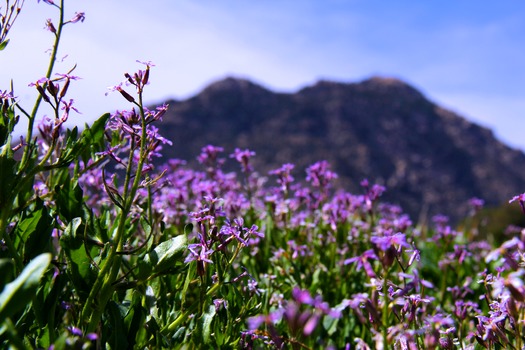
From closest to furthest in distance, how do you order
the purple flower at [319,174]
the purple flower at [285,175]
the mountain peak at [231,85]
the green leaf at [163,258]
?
the green leaf at [163,258]
the purple flower at [285,175]
the purple flower at [319,174]
the mountain peak at [231,85]

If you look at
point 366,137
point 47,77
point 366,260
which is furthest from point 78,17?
point 366,137

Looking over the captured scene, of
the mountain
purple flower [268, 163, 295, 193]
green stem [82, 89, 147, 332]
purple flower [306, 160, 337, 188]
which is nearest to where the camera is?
green stem [82, 89, 147, 332]

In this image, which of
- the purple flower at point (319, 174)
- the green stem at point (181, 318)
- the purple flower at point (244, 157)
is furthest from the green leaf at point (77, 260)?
the purple flower at point (319, 174)

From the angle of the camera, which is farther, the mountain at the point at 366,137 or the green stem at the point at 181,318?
the mountain at the point at 366,137

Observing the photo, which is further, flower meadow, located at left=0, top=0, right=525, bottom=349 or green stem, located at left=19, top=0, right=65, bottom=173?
green stem, located at left=19, top=0, right=65, bottom=173

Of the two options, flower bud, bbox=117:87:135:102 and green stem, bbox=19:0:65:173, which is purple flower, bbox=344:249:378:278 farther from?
green stem, bbox=19:0:65:173

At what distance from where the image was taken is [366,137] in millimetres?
51688

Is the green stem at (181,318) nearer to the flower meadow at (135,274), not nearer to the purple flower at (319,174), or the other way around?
the flower meadow at (135,274)

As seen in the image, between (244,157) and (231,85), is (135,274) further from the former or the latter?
(231,85)

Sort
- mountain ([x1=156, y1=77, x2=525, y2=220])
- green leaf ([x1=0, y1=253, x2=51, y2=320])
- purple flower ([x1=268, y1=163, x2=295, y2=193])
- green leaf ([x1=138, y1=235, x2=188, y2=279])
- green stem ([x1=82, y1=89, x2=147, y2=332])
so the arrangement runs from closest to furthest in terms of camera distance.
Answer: green leaf ([x1=0, y1=253, x2=51, y2=320]) < green stem ([x1=82, y1=89, x2=147, y2=332]) < green leaf ([x1=138, y1=235, x2=188, y2=279]) < purple flower ([x1=268, y1=163, x2=295, y2=193]) < mountain ([x1=156, y1=77, x2=525, y2=220])

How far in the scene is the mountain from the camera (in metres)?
43.3

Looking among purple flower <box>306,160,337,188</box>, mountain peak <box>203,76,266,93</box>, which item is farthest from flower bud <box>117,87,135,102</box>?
mountain peak <box>203,76,266,93</box>

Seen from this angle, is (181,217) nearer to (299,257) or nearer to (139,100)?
(299,257)

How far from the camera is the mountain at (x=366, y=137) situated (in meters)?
43.3
